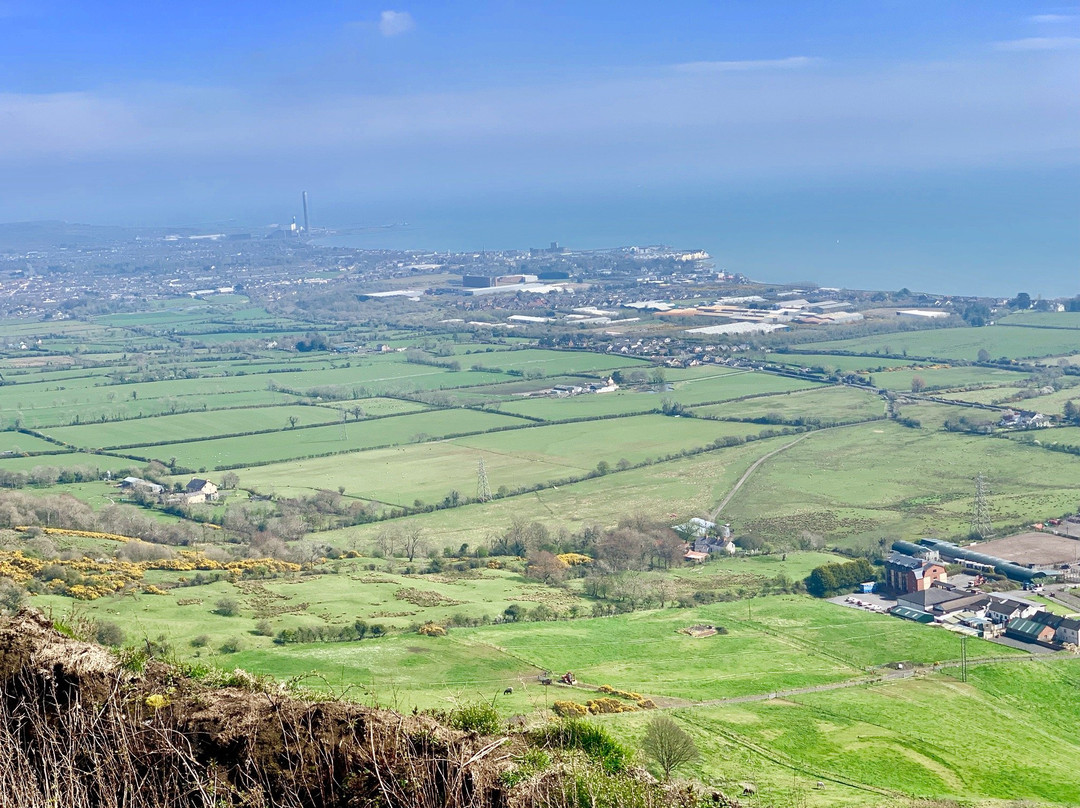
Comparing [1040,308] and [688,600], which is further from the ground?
[1040,308]

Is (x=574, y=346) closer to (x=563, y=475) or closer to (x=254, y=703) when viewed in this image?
(x=563, y=475)

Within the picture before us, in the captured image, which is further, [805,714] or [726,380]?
[726,380]

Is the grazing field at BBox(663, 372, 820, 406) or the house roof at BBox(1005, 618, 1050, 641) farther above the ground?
the grazing field at BBox(663, 372, 820, 406)

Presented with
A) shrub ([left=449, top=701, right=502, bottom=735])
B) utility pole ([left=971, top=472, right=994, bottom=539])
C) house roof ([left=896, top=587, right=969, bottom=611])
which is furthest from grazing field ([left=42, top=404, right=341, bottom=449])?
shrub ([left=449, top=701, right=502, bottom=735])

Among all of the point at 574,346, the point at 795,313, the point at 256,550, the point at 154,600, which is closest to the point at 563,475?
the point at 256,550

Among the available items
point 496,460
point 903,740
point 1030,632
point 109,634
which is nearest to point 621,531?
point 496,460

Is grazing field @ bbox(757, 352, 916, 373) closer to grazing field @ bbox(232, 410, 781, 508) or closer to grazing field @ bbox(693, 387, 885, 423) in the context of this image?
grazing field @ bbox(693, 387, 885, 423)

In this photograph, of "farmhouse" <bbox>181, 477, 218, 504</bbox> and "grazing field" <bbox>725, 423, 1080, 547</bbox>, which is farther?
"farmhouse" <bbox>181, 477, 218, 504</bbox>

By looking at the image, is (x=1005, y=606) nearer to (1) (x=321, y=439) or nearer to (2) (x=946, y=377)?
(1) (x=321, y=439)
